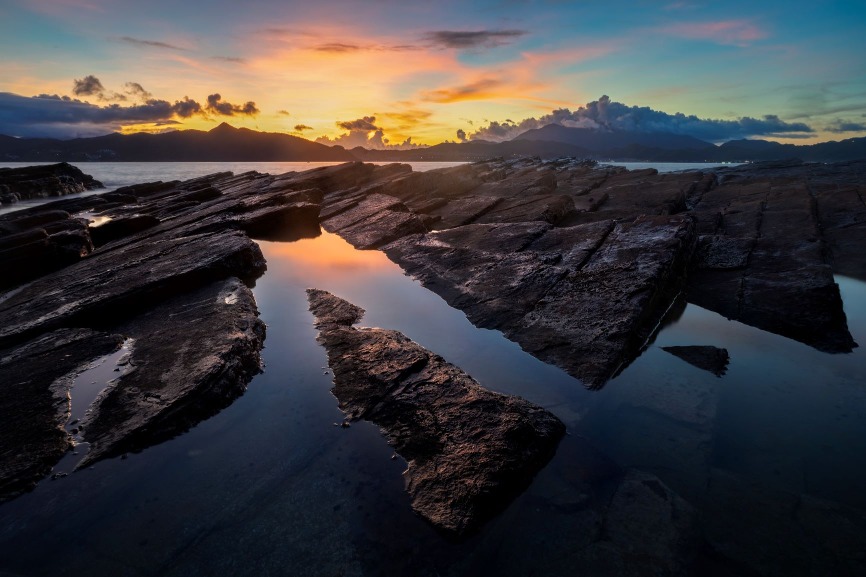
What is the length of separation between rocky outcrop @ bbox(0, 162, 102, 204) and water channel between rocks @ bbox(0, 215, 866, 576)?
230 feet

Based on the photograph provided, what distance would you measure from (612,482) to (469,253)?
9680 millimetres

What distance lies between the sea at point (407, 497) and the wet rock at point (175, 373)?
0.92 ft

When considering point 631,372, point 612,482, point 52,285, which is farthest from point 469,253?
point 52,285

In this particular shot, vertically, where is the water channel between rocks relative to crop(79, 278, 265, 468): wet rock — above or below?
below

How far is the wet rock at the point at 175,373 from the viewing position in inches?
231

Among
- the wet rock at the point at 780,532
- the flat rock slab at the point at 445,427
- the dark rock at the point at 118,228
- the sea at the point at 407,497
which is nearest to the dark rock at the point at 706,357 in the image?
the sea at the point at 407,497

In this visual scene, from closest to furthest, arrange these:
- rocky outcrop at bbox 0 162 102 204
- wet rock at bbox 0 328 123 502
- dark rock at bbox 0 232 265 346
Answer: wet rock at bbox 0 328 123 502
dark rock at bbox 0 232 265 346
rocky outcrop at bbox 0 162 102 204

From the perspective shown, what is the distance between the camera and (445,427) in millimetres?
5730

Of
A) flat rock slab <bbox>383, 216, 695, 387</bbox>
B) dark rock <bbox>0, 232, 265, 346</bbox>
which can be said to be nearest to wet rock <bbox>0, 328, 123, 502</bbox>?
dark rock <bbox>0, 232, 265, 346</bbox>

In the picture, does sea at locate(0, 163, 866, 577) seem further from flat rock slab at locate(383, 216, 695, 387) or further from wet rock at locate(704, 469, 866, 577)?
flat rock slab at locate(383, 216, 695, 387)

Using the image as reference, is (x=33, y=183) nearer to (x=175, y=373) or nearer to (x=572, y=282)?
(x=175, y=373)

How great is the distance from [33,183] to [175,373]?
81092 mm

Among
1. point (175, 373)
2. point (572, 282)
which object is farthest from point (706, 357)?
point (175, 373)

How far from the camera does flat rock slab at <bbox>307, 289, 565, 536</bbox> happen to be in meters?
4.68
